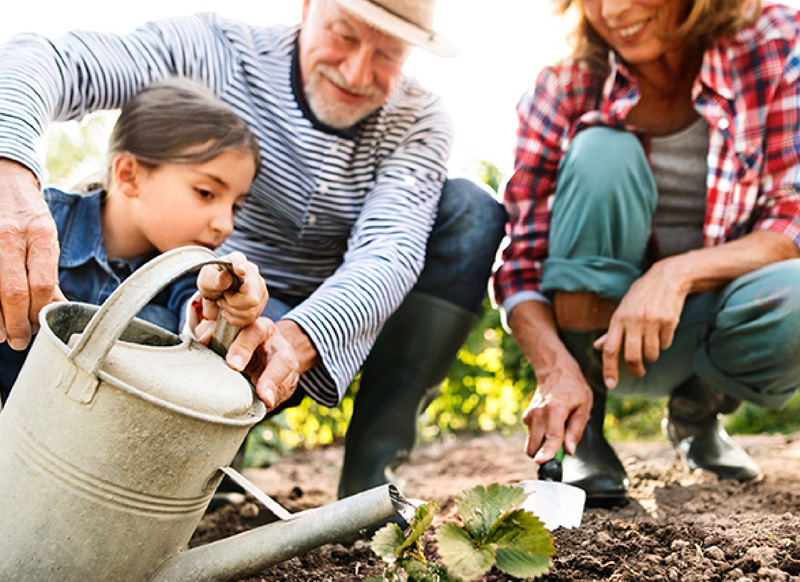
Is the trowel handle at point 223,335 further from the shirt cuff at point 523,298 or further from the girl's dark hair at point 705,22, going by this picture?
the girl's dark hair at point 705,22

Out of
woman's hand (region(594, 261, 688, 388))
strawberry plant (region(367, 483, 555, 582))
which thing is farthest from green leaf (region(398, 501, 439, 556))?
woman's hand (region(594, 261, 688, 388))

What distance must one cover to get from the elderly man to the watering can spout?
0.58 m

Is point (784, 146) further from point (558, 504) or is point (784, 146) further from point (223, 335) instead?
point (223, 335)

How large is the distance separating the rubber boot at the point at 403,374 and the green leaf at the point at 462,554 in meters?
0.89

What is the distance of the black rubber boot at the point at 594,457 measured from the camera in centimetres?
208

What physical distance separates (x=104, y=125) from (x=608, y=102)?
10.4 feet

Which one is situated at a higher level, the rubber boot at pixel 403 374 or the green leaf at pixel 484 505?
the green leaf at pixel 484 505

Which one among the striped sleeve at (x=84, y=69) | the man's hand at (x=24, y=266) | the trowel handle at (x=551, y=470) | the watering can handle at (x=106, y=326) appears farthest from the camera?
the trowel handle at (x=551, y=470)

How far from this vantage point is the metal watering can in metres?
1.16

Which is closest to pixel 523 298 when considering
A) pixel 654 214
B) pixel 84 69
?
pixel 654 214

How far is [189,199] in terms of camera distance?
2.04m

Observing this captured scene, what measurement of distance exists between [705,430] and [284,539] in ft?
5.64

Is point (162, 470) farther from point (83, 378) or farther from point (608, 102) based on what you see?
point (608, 102)

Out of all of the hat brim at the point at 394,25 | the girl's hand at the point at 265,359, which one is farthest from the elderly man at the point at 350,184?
the girl's hand at the point at 265,359
